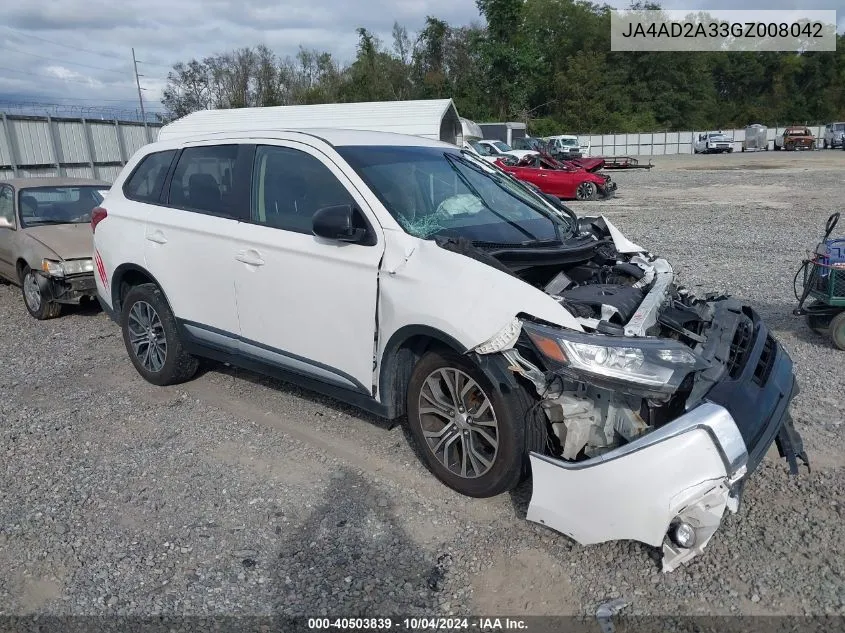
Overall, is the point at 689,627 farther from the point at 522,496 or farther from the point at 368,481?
the point at 368,481

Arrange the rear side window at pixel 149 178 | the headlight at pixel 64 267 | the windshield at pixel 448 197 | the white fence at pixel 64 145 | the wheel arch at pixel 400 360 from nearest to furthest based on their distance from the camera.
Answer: the wheel arch at pixel 400 360 → the windshield at pixel 448 197 → the rear side window at pixel 149 178 → the headlight at pixel 64 267 → the white fence at pixel 64 145

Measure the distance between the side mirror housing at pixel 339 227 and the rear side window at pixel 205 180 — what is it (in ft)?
3.48

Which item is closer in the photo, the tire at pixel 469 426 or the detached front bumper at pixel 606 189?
the tire at pixel 469 426

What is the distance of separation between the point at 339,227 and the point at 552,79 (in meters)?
68.1

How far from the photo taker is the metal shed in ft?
55.0

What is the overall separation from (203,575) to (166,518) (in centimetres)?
59

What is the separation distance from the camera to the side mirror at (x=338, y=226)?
360 centimetres

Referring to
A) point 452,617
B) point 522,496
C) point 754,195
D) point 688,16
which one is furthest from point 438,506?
point 688,16

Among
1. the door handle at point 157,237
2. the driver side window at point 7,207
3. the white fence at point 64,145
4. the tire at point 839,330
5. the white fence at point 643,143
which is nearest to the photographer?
the door handle at point 157,237

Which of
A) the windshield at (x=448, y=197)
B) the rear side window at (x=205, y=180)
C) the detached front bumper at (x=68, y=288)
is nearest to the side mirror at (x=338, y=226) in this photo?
the windshield at (x=448, y=197)

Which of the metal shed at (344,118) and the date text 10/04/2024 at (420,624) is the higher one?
the metal shed at (344,118)

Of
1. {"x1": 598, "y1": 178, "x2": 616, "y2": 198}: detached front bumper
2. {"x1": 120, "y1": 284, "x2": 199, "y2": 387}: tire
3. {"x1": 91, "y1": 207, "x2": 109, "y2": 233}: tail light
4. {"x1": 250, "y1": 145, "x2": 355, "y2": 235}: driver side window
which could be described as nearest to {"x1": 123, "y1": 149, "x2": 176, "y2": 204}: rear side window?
{"x1": 91, "y1": 207, "x2": 109, "y2": 233}: tail light

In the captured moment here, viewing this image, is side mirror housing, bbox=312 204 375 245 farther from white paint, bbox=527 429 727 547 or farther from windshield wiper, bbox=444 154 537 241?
white paint, bbox=527 429 727 547

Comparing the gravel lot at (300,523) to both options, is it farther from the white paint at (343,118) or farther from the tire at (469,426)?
the white paint at (343,118)
